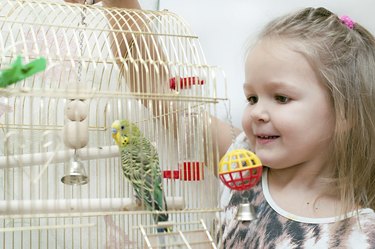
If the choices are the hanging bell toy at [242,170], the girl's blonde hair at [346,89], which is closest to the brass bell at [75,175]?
the hanging bell toy at [242,170]

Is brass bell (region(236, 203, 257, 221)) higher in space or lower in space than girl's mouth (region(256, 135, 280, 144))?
lower

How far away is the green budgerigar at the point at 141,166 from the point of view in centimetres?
104

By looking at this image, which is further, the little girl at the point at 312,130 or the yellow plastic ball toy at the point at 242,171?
the little girl at the point at 312,130

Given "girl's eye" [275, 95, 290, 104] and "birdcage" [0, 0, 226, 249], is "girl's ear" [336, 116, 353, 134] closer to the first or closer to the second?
"girl's eye" [275, 95, 290, 104]

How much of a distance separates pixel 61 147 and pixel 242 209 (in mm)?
383

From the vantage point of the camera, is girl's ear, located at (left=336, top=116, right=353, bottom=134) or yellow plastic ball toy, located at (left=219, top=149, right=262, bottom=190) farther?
girl's ear, located at (left=336, top=116, right=353, bottom=134)

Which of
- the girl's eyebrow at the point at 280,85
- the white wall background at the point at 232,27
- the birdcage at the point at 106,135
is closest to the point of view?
the birdcage at the point at 106,135

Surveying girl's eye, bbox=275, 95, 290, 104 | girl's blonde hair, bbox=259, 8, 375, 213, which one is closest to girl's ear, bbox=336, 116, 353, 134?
girl's blonde hair, bbox=259, 8, 375, 213

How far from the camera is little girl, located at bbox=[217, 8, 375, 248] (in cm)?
113

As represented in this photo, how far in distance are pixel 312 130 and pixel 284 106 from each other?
0.27 feet

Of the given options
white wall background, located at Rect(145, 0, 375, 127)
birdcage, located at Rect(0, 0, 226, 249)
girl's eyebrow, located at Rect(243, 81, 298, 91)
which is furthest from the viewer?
white wall background, located at Rect(145, 0, 375, 127)

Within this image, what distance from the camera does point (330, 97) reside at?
1164mm

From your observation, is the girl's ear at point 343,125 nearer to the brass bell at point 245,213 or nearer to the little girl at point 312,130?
the little girl at point 312,130

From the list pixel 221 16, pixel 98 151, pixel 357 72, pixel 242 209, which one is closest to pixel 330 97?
pixel 357 72
